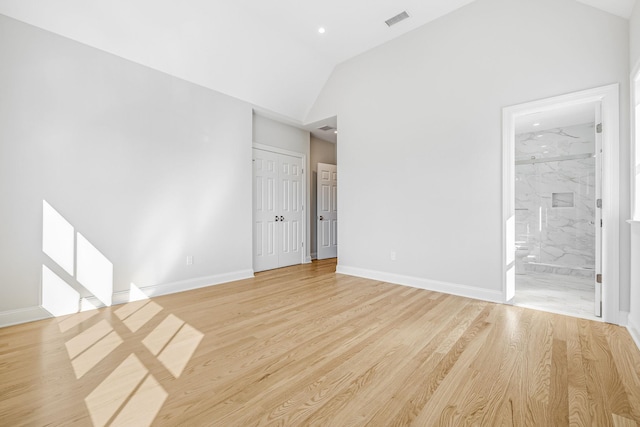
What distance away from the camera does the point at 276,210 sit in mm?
5508

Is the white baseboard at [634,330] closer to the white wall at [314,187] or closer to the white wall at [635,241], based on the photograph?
the white wall at [635,241]

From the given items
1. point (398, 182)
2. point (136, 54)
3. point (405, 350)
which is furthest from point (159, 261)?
point (398, 182)

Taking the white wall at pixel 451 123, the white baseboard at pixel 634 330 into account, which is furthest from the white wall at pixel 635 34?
the white baseboard at pixel 634 330

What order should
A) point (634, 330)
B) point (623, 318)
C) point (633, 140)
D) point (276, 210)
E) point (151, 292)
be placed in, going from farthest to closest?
point (276, 210) < point (151, 292) < point (623, 318) < point (633, 140) < point (634, 330)

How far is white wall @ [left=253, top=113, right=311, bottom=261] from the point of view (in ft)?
17.1

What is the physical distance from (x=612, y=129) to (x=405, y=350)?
2837 millimetres

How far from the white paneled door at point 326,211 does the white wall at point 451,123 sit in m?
1.60

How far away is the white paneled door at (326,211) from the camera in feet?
21.2

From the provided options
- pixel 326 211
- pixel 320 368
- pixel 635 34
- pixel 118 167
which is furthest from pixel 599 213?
pixel 118 167

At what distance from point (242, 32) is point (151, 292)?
12.0 ft

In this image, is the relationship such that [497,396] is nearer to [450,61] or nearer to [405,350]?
[405,350]

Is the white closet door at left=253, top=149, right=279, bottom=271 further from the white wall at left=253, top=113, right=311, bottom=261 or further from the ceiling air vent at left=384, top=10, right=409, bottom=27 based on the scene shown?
the ceiling air vent at left=384, top=10, right=409, bottom=27

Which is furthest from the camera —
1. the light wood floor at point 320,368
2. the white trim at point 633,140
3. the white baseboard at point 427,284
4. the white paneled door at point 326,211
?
the white paneled door at point 326,211

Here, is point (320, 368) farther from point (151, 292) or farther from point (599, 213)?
point (599, 213)
